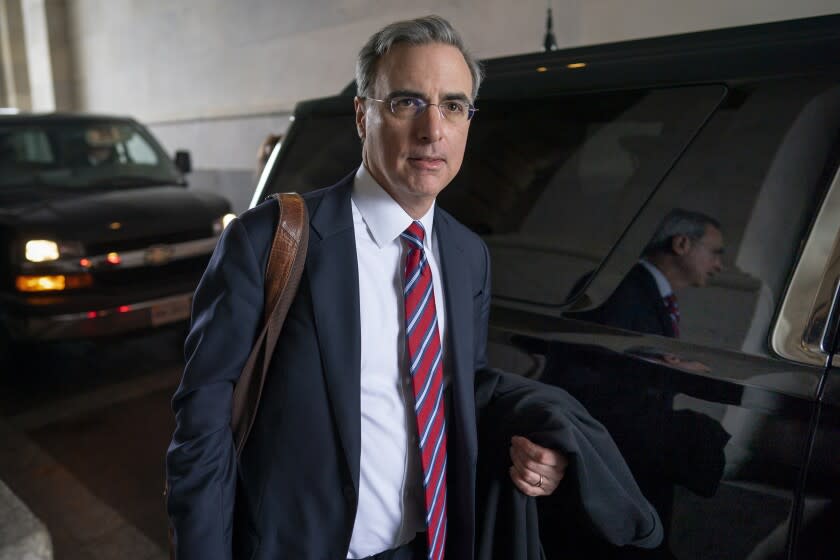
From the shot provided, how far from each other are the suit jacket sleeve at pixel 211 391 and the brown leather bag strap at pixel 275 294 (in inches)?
0.7

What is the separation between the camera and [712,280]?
1373 mm

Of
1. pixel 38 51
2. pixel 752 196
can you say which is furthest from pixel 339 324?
pixel 38 51

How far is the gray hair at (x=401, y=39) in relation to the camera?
1192 millimetres

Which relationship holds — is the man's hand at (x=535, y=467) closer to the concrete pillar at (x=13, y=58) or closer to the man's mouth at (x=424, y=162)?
the man's mouth at (x=424, y=162)

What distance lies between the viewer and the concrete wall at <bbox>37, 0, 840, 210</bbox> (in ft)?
15.2

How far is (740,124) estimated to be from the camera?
4.67 feet

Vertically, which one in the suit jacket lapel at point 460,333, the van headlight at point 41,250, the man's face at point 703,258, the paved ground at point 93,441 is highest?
the man's face at point 703,258

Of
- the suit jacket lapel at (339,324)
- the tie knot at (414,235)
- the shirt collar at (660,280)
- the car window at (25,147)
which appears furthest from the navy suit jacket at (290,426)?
the car window at (25,147)

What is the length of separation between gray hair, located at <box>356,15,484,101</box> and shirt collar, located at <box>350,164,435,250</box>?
19cm

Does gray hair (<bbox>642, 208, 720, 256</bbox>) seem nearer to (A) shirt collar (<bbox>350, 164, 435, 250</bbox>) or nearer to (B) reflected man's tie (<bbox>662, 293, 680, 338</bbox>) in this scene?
(B) reflected man's tie (<bbox>662, 293, 680, 338</bbox>)

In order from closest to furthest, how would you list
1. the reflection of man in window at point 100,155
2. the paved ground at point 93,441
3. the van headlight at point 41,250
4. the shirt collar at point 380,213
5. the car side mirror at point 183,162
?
1. the shirt collar at point 380,213
2. the paved ground at point 93,441
3. the van headlight at point 41,250
4. the reflection of man in window at point 100,155
5. the car side mirror at point 183,162

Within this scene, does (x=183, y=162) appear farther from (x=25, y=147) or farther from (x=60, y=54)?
(x=60, y=54)

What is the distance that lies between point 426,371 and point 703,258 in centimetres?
68

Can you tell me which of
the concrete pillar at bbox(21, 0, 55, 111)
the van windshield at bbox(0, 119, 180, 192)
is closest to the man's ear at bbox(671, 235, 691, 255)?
the van windshield at bbox(0, 119, 180, 192)
